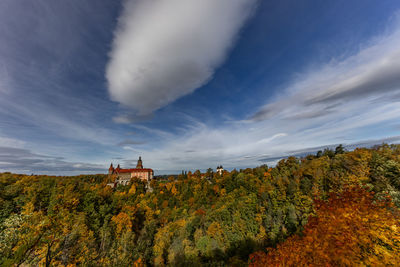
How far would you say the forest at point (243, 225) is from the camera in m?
15.8

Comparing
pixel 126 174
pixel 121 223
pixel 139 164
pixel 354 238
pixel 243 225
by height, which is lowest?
pixel 243 225

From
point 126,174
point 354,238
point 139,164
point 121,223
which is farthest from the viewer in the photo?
point 139,164

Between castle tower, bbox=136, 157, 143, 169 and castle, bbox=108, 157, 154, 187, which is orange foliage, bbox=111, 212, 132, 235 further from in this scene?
castle tower, bbox=136, 157, 143, 169

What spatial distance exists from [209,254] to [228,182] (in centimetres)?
6004

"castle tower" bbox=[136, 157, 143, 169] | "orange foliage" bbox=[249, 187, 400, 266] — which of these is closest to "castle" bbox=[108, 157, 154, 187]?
"castle tower" bbox=[136, 157, 143, 169]

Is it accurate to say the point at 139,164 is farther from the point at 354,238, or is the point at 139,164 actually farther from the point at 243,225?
the point at 354,238

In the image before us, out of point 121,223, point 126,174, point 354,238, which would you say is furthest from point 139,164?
point 354,238

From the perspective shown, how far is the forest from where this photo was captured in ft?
51.8

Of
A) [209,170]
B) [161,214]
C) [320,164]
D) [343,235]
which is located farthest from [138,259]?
[209,170]

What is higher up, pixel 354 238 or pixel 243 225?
pixel 354 238

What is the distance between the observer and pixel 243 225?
2234 inches

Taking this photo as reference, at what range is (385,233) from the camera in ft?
43.2

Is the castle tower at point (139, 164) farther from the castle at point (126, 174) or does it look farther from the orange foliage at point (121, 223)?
the orange foliage at point (121, 223)

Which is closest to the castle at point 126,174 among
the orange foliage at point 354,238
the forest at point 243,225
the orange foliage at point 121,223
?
the forest at point 243,225
